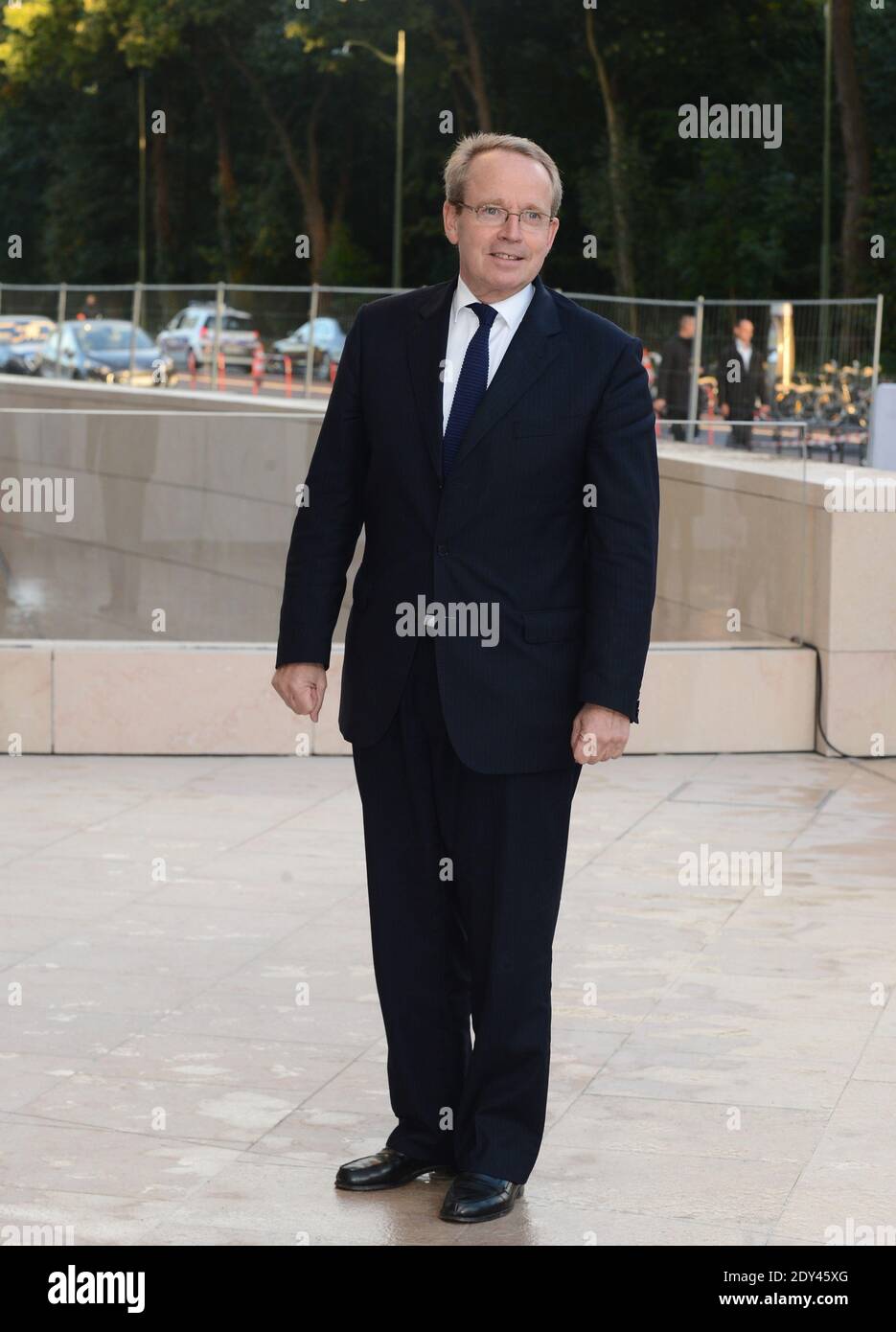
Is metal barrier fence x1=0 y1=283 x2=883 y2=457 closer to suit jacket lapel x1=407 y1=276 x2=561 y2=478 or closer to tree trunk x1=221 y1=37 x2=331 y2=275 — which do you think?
suit jacket lapel x1=407 y1=276 x2=561 y2=478

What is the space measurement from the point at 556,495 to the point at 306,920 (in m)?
2.89

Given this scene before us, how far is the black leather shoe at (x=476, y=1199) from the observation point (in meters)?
4.38

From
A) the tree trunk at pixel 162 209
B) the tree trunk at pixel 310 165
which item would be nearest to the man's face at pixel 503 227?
the tree trunk at pixel 310 165

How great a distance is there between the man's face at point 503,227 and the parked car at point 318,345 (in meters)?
21.9

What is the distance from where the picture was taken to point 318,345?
26.9 metres


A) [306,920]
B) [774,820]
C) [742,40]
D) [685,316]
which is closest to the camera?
[306,920]

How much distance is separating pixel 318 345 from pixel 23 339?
11.2 metres

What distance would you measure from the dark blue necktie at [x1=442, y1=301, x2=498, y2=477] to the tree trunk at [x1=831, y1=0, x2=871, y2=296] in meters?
38.8

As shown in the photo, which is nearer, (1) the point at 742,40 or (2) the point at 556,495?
(2) the point at 556,495

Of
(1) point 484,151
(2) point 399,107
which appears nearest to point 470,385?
(1) point 484,151

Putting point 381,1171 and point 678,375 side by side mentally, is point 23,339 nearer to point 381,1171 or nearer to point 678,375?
point 678,375
